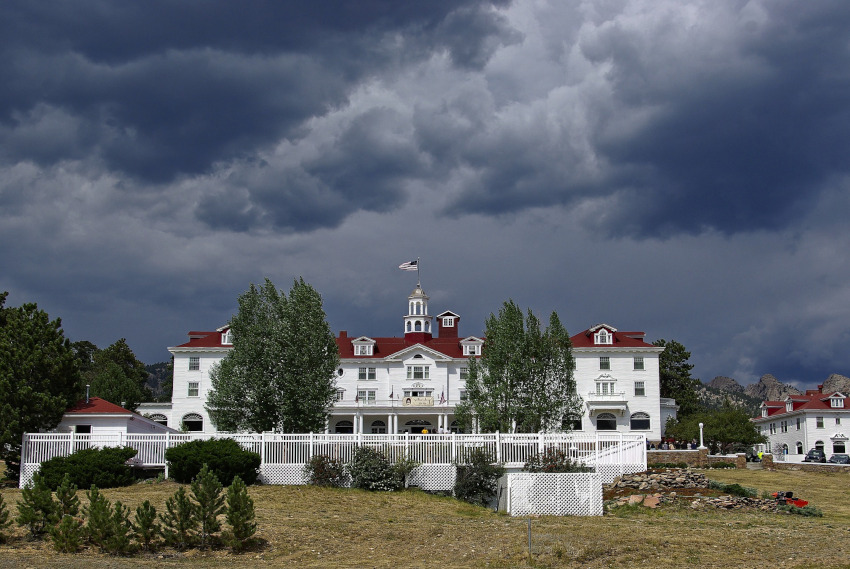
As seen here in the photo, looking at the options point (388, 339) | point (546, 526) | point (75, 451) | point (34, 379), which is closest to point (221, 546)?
point (546, 526)

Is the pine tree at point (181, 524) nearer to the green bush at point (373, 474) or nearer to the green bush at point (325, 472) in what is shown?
the green bush at point (373, 474)

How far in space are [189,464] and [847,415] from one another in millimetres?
64389

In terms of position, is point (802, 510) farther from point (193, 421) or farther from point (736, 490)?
point (193, 421)

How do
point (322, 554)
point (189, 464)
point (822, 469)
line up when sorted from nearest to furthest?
point (322, 554) → point (189, 464) → point (822, 469)

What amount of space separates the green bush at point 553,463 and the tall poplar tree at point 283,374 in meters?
11.7

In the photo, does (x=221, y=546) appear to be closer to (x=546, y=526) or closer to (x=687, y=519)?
(x=546, y=526)

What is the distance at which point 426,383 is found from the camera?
67.8 meters

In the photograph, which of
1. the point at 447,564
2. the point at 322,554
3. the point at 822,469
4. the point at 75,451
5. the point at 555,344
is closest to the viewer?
the point at 447,564

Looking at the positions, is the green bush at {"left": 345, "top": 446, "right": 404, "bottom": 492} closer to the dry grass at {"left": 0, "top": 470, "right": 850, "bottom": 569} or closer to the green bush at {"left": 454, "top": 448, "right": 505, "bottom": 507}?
the green bush at {"left": 454, "top": 448, "right": 505, "bottom": 507}

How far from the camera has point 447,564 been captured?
57.6ft

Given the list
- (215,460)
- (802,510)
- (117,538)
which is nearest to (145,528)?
(117,538)

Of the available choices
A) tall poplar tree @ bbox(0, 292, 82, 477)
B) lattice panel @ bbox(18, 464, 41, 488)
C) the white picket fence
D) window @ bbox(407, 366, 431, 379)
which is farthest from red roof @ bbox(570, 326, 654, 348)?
lattice panel @ bbox(18, 464, 41, 488)

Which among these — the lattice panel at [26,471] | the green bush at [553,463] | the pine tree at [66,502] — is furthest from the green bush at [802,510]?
the lattice panel at [26,471]

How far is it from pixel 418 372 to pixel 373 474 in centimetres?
3731
